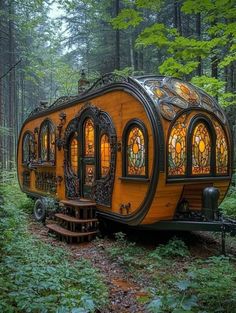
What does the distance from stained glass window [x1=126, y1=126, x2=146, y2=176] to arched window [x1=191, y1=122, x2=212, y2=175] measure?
3.70ft

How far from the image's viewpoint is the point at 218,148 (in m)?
7.71

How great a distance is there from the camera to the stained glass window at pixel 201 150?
7.22 m

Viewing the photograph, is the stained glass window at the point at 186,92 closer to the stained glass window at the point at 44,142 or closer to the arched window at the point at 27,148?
the stained glass window at the point at 44,142

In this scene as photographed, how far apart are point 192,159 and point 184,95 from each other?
1.46 meters

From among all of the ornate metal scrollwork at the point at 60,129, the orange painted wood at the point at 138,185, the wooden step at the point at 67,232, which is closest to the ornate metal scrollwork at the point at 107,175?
the orange painted wood at the point at 138,185

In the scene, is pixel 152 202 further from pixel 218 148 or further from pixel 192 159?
pixel 218 148

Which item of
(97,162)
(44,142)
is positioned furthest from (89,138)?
(44,142)

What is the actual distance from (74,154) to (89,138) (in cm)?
106

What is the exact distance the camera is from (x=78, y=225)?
28.1ft

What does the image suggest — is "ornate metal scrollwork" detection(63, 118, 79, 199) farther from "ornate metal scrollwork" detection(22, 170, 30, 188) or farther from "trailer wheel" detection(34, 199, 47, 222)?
"ornate metal scrollwork" detection(22, 170, 30, 188)

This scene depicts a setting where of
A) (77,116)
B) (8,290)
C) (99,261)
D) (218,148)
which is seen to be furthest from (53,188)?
(8,290)

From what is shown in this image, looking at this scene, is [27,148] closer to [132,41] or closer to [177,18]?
[132,41]

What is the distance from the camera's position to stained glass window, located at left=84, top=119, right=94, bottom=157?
30.5ft

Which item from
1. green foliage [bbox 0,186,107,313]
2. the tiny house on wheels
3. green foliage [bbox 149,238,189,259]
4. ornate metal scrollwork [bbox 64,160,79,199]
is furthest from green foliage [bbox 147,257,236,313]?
ornate metal scrollwork [bbox 64,160,79,199]
